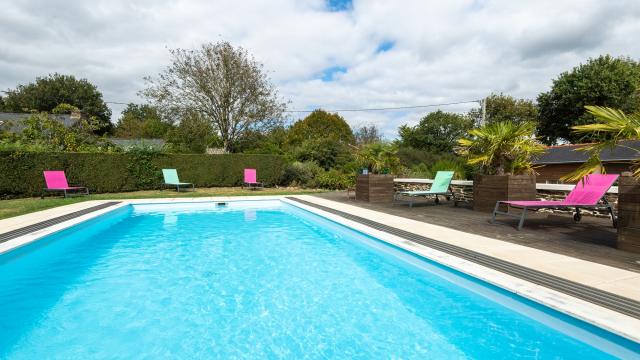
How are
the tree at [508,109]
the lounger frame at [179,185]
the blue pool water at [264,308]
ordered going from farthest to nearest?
1. the tree at [508,109]
2. the lounger frame at [179,185]
3. the blue pool water at [264,308]

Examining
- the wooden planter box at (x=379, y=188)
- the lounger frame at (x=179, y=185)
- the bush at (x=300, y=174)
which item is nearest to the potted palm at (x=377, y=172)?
the wooden planter box at (x=379, y=188)

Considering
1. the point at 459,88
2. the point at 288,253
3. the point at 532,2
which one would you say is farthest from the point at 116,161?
the point at 459,88

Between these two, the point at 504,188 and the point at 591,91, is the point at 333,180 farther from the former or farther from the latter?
the point at 591,91

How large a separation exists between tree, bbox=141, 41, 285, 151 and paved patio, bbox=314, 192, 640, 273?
57.3 feet

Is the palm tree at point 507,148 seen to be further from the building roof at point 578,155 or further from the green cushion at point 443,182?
the building roof at point 578,155


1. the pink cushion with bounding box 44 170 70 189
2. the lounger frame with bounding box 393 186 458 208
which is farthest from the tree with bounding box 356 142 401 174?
the pink cushion with bounding box 44 170 70 189

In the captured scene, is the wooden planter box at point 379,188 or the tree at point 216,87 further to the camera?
the tree at point 216,87

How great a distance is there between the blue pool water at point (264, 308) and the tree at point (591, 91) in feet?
92.6

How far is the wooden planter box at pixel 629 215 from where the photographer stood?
167 inches

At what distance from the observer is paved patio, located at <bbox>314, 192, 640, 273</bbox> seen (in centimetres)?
421

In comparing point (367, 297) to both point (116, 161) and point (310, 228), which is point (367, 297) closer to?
point (310, 228)

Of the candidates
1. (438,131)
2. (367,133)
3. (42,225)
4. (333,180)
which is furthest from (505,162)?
(367,133)

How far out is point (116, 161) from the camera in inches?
606

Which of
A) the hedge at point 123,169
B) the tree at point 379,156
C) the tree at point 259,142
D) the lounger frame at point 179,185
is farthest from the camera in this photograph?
the tree at point 259,142
